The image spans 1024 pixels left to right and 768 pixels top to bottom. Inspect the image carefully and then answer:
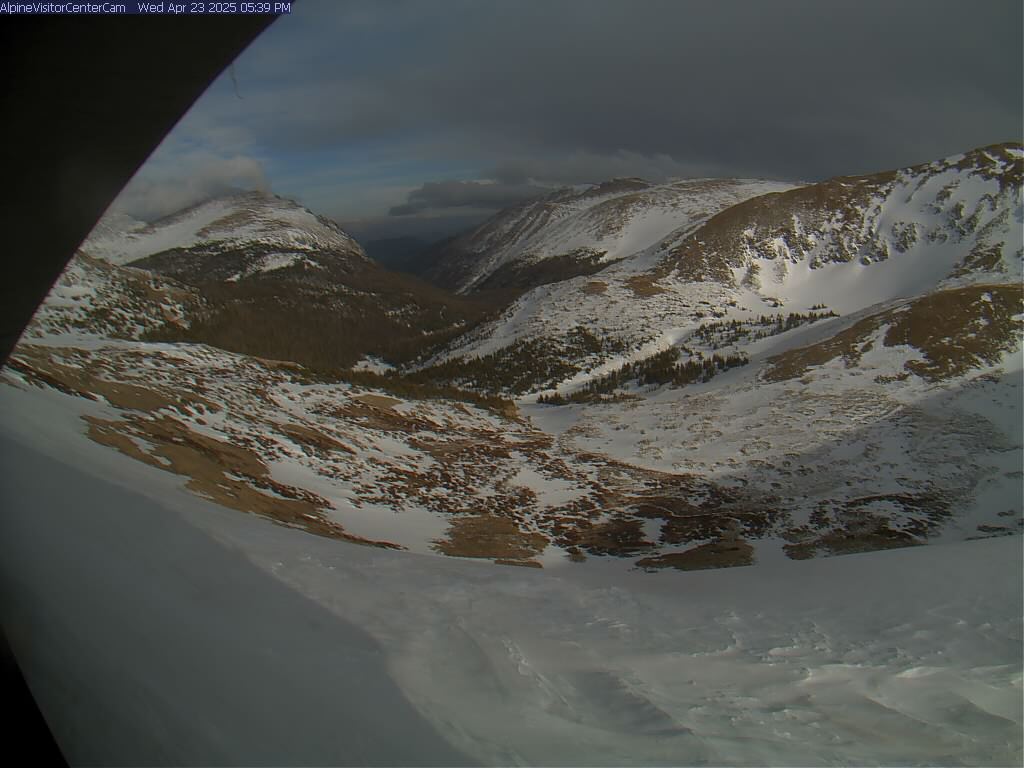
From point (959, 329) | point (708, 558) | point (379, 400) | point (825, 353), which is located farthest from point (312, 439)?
point (959, 329)

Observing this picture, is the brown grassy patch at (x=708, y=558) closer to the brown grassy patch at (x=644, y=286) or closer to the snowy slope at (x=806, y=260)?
the snowy slope at (x=806, y=260)

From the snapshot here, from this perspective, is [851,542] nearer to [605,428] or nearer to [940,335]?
[605,428]

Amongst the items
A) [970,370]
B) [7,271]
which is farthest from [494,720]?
[970,370]

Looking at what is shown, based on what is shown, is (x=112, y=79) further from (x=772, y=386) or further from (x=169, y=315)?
(x=169, y=315)

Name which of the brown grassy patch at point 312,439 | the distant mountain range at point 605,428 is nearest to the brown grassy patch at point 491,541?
the distant mountain range at point 605,428

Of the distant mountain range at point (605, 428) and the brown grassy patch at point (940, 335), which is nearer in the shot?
the distant mountain range at point (605, 428)
